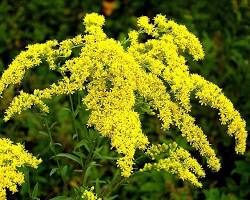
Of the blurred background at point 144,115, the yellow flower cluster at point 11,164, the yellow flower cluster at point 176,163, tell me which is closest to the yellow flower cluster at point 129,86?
the yellow flower cluster at point 176,163

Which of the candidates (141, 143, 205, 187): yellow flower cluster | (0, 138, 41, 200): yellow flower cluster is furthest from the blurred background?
(0, 138, 41, 200): yellow flower cluster

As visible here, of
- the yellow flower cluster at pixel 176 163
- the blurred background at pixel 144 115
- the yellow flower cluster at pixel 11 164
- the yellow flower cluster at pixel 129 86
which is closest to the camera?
the yellow flower cluster at pixel 11 164

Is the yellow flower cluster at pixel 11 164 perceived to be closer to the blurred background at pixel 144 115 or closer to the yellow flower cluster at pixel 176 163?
the blurred background at pixel 144 115

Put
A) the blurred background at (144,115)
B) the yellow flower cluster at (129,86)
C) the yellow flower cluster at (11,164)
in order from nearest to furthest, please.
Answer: the yellow flower cluster at (11,164) < the yellow flower cluster at (129,86) < the blurred background at (144,115)

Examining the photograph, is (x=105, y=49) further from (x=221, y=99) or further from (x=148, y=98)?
(x=221, y=99)

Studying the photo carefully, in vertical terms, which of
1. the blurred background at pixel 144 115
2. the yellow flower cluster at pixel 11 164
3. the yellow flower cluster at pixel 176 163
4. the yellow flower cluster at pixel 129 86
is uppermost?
the blurred background at pixel 144 115

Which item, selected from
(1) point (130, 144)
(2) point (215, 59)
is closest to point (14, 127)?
(2) point (215, 59)

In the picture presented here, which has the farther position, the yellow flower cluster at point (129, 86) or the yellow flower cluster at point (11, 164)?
the yellow flower cluster at point (129, 86)

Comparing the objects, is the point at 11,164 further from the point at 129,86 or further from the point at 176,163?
the point at 176,163
